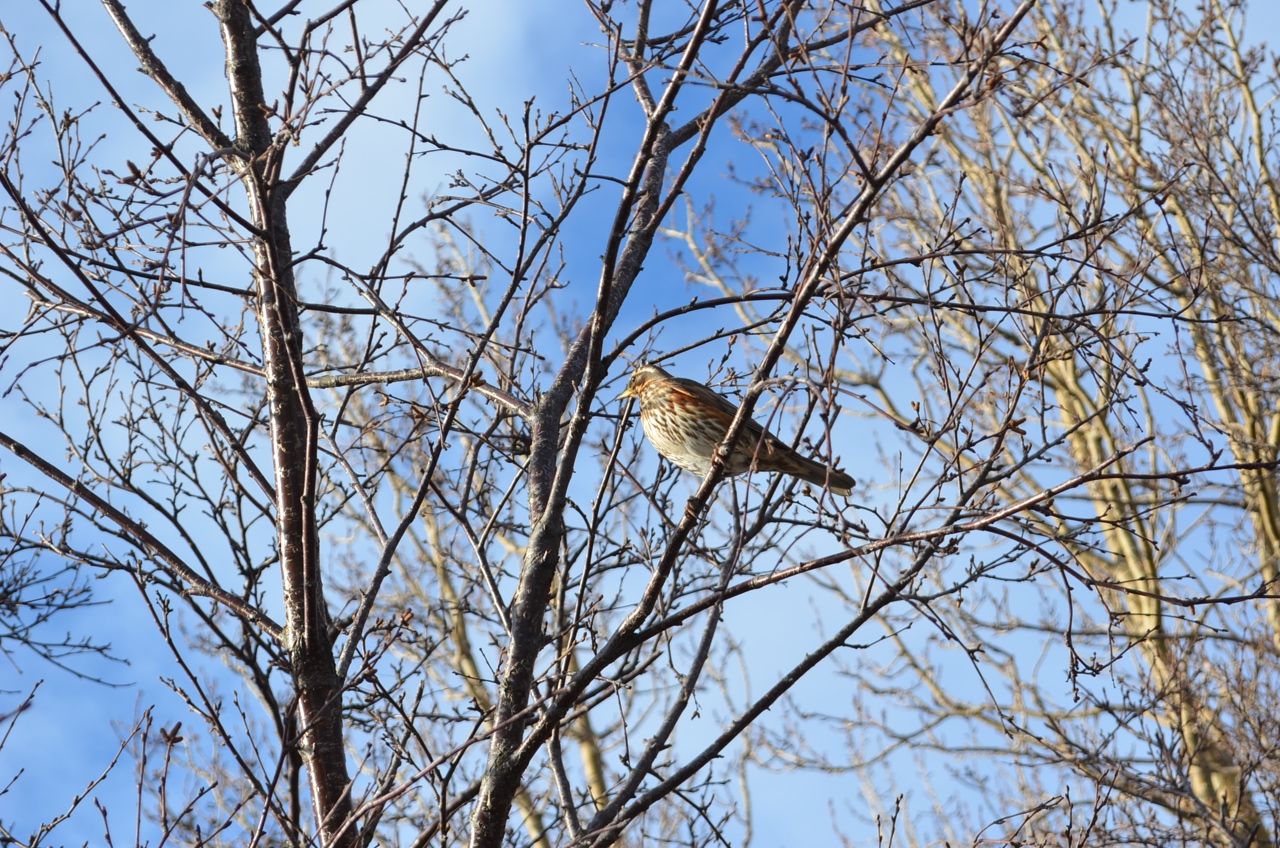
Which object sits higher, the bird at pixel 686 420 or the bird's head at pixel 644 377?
the bird's head at pixel 644 377

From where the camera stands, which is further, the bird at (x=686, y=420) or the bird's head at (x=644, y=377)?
the bird's head at (x=644, y=377)

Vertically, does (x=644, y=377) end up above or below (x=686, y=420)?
above

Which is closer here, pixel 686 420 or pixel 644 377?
pixel 686 420

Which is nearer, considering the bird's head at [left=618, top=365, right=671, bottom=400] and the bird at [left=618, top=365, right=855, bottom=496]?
the bird at [left=618, top=365, right=855, bottom=496]

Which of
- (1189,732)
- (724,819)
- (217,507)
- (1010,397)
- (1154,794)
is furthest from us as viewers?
(1189,732)

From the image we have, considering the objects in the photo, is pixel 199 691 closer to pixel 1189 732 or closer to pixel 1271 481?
pixel 1189 732

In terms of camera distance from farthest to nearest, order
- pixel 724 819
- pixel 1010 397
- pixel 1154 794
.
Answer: pixel 1154 794, pixel 724 819, pixel 1010 397

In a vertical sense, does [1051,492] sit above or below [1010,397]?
below

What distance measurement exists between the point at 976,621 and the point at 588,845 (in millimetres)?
9106

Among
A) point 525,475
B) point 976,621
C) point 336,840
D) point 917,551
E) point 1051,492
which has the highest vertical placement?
point 976,621

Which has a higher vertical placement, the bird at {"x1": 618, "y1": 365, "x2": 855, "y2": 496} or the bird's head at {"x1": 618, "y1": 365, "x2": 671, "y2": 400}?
the bird's head at {"x1": 618, "y1": 365, "x2": 671, "y2": 400}

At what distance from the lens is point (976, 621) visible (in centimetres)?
1184

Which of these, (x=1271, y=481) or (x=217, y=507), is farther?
(x=1271, y=481)

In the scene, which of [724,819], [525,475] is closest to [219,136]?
[525,475]
